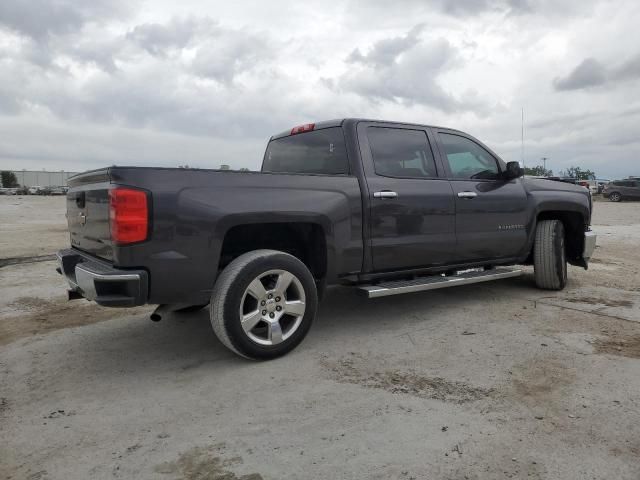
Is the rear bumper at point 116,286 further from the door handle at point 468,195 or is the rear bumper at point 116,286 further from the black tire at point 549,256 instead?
the black tire at point 549,256

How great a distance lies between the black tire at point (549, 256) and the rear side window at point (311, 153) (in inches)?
105

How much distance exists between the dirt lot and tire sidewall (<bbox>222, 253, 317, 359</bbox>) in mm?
119

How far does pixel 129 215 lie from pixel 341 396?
1700 millimetres

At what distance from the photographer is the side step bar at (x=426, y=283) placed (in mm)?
4160

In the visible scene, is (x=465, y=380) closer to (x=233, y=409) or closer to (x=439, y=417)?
(x=439, y=417)

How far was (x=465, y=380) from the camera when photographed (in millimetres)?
3260

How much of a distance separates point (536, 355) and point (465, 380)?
0.76 meters

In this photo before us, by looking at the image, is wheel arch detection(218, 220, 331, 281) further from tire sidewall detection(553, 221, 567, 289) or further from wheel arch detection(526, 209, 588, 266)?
wheel arch detection(526, 209, 588, 266)

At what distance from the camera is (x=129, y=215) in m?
3.16

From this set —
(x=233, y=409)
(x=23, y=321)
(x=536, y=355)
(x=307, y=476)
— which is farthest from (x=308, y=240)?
(x=23, y=321)

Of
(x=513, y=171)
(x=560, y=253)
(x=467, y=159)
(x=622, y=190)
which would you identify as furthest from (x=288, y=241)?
(x=622, y=190)

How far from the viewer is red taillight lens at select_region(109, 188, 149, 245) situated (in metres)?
3.16

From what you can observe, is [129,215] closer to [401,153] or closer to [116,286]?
[116,286]

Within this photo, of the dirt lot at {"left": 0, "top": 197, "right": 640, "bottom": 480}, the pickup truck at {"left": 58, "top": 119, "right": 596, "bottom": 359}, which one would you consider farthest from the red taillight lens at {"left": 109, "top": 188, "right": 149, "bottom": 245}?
the dirt lot at {"left": 0, "top": 197, "right": 640, "bottom": 480}
